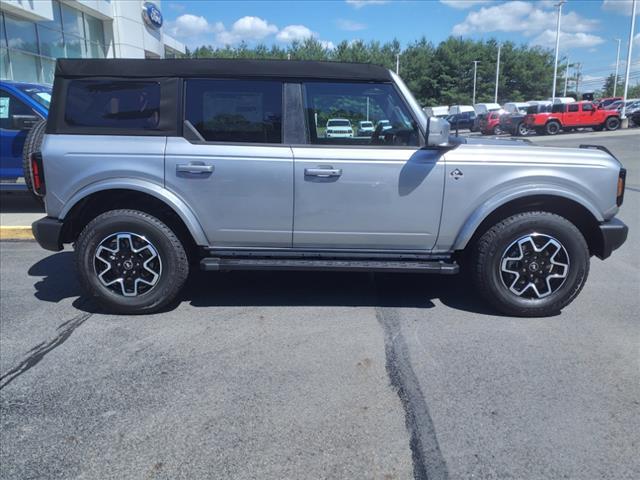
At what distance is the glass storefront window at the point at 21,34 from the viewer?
1889 centimetres

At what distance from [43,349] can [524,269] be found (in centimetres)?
371

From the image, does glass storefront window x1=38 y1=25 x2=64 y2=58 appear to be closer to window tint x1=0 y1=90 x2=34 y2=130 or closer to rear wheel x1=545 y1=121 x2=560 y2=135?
window tint x1=0 y1=90 x2=34 y2=130

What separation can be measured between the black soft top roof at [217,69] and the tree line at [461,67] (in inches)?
2717

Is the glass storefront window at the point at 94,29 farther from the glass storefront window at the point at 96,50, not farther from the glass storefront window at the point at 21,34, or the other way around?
the glass storefront window at the point at 21,34

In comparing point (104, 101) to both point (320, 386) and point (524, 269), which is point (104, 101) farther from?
point (524, 269)

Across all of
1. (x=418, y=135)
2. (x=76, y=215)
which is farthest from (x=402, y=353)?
(x=76, y=215)

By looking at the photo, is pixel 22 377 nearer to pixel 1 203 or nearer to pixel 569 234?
pixel 569 234

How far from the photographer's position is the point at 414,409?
120 inches

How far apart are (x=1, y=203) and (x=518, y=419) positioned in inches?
360

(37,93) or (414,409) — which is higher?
(37,93)

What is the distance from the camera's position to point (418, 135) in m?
4.22

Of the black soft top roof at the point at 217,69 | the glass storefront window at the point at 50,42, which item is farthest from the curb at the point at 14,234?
the glass storefront window at the point at 50,42

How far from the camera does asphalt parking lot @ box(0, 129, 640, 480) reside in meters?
2.62

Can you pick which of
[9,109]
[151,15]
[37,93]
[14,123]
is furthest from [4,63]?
[151,15]
